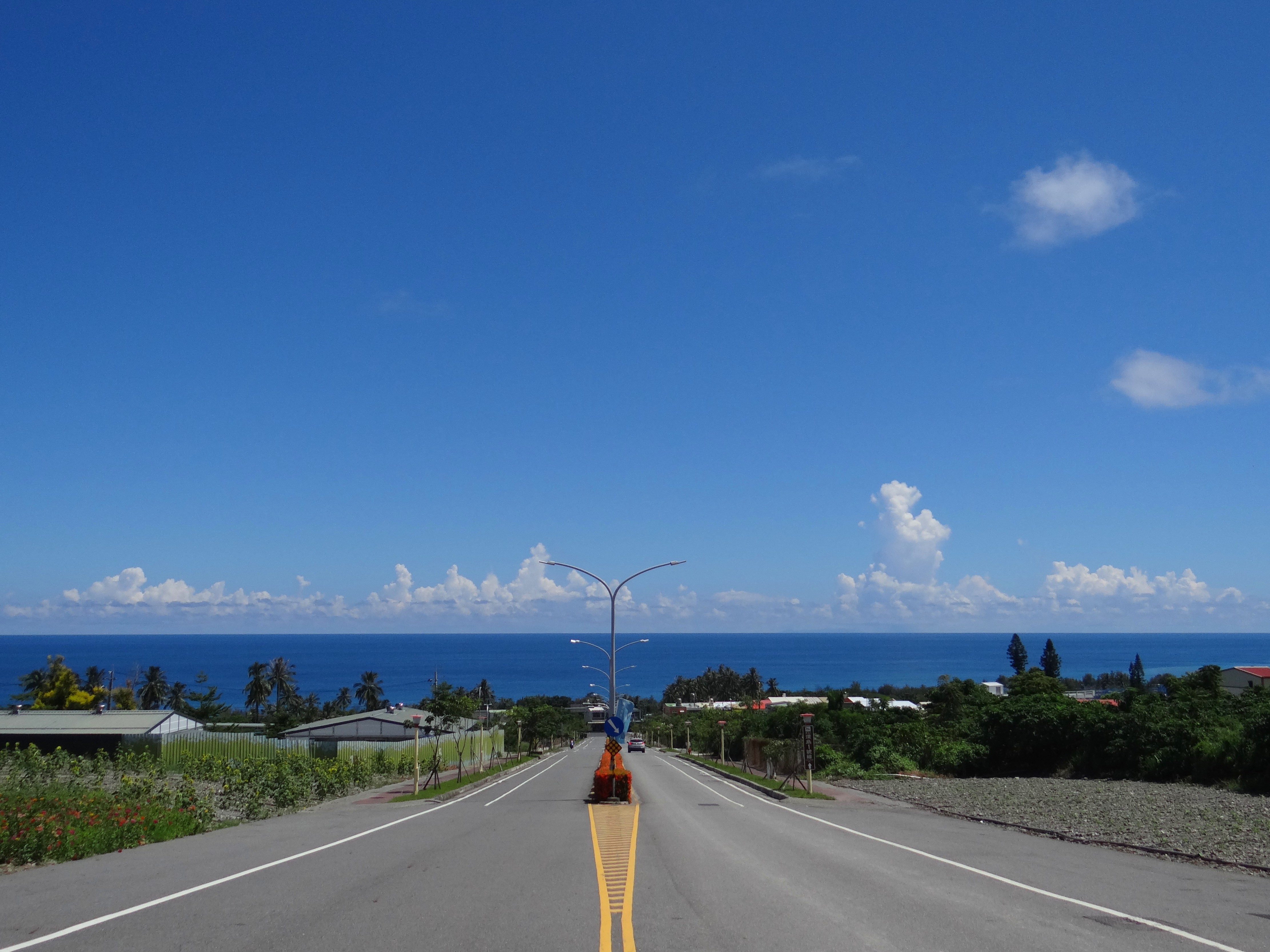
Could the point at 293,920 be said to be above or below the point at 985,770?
above

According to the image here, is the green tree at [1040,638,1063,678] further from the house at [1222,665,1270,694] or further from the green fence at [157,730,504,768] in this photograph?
the green fence at [157,730,504,768]

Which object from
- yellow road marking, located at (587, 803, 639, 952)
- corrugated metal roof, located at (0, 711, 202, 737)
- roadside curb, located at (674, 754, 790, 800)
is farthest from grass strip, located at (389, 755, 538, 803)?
corrugated metal roof, located at (0, 711, 202, 737)

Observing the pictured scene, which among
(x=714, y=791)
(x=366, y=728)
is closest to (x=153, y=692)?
(x=366, y=728)

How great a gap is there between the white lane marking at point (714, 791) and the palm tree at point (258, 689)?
274 feet

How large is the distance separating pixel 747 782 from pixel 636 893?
30464mm

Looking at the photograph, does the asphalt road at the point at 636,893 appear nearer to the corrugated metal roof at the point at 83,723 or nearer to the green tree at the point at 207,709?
the corrugated metal roof at the point at 83,723

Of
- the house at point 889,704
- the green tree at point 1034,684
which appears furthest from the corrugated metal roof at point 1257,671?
the house at point 889,704

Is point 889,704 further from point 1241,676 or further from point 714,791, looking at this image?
point 714,791

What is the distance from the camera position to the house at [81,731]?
39625 mm

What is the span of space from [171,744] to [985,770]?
3728cm

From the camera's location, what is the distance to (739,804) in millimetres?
28062

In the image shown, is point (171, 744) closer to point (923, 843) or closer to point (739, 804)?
point (739, 804)

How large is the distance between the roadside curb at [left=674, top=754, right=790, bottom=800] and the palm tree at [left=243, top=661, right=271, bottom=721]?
254 feet

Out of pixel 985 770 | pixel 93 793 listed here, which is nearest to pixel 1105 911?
pixel 93 793
